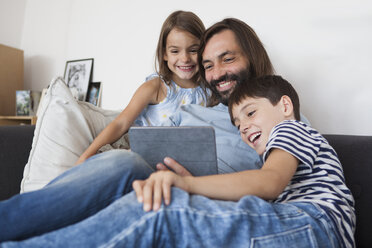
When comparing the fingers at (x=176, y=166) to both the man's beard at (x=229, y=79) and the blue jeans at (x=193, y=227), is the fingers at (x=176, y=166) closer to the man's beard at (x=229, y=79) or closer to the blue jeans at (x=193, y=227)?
the blue jeans at (x=193, y=227)

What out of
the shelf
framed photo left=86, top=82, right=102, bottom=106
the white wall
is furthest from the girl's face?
the shelf

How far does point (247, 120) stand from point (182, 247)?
1.70 ft

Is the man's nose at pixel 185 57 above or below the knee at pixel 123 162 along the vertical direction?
above

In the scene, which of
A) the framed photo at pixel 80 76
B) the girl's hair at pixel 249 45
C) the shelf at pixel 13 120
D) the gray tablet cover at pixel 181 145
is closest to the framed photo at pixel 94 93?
the framed photo at pixel 80 76

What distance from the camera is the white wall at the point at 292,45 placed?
145 cm

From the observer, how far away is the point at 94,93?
8.16ft

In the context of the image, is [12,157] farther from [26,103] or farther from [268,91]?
[26,103]

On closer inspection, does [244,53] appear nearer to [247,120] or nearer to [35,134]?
[247,120]

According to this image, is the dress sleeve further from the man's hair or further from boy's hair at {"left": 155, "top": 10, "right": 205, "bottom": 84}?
boy's hair at {"left": 155, "top": 10, "right": 205, "bottom": 84}

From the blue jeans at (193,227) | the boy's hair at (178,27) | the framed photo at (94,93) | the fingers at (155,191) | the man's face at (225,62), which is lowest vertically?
the blue jeans at (193,227)

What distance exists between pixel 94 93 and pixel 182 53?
1.26 m

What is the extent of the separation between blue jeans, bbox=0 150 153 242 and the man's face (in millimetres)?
700

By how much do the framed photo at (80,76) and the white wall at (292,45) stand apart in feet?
0.25

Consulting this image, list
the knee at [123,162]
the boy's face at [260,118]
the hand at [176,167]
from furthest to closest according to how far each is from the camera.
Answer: the boy's face at [260,118] < the hand at [176,167] < the knee at [123,162]
